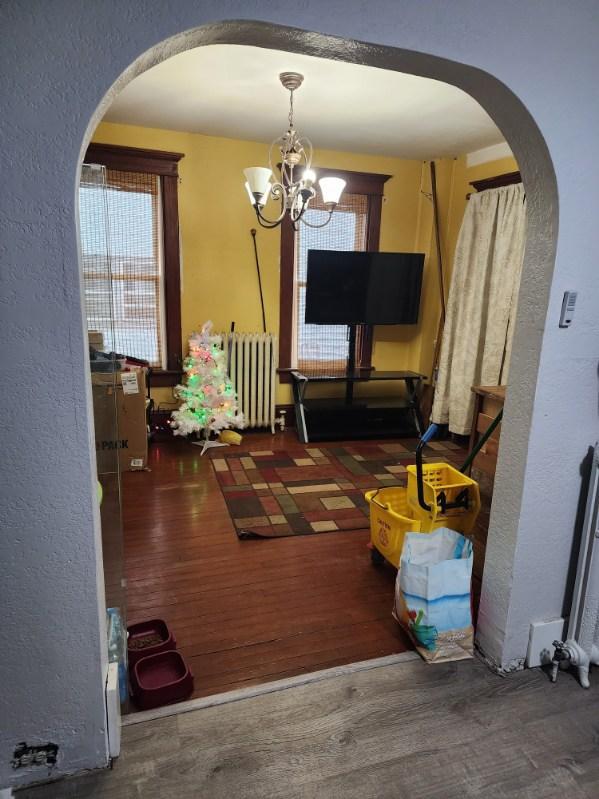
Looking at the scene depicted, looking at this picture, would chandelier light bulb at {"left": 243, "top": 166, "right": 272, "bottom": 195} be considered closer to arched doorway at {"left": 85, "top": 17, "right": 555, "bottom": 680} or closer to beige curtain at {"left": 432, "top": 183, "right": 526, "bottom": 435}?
arched doorway at {"left": 85, "top": 17, "right": 555, "bottom": 680}

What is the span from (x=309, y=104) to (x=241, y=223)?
134 cm

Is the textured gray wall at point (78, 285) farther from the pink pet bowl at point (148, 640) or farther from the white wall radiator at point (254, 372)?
the white wall radiator at point (254, 372)

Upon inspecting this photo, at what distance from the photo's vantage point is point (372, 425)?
4.94 metres

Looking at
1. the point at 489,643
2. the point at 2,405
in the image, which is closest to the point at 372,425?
the point at 489,643

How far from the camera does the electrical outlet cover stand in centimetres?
187

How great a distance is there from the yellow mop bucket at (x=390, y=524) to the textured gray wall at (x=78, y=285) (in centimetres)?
51

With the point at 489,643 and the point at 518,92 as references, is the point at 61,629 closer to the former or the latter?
the point at 489,643

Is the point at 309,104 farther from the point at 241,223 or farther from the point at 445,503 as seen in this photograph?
the point at 445,503

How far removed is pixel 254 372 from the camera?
4672mm

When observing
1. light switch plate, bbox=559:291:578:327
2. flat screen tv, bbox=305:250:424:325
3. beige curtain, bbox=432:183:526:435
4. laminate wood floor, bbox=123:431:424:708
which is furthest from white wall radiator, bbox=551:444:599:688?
flat screen tv, bbox=305:250:424:325

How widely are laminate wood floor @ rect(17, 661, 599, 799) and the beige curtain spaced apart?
112 inches

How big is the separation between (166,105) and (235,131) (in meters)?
0.73

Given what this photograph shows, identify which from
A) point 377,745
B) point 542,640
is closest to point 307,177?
point 542,640

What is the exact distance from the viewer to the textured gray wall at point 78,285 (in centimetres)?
107
